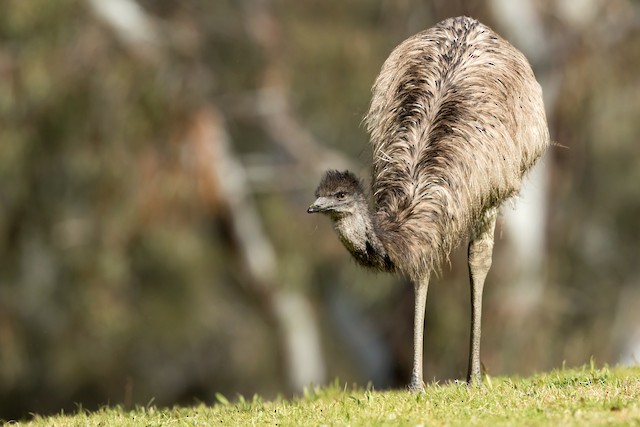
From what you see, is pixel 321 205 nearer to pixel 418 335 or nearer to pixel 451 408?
pixel 418 335

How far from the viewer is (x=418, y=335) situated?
6.77m

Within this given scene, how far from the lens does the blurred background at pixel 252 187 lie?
15062 millimetres

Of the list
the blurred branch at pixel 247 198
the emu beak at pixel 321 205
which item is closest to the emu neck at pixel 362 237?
the emu beak at pixel 321 205

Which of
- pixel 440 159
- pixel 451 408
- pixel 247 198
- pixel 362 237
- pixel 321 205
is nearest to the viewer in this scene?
pixel 451 408

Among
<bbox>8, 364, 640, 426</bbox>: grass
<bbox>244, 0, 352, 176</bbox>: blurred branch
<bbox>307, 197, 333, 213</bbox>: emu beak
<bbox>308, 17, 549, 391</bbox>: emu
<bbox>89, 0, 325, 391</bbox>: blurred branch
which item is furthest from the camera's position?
<bbox>244, 0, 352, 176</bbox>: blurred branch

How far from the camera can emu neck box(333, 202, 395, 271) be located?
255 inches

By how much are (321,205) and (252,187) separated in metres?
11.3

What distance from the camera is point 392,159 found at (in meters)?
7.00

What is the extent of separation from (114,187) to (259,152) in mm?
5306

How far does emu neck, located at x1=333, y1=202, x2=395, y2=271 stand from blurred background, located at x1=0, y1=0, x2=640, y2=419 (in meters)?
7.72

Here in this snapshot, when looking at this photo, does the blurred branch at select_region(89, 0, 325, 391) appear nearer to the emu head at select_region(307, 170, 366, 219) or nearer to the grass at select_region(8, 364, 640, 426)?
the grass at select_region(8, 364, 640, 426)

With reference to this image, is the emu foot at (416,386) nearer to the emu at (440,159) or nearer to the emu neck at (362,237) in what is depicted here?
the emu at (440,159)

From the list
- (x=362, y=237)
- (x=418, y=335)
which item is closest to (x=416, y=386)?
(x=418, y=335)

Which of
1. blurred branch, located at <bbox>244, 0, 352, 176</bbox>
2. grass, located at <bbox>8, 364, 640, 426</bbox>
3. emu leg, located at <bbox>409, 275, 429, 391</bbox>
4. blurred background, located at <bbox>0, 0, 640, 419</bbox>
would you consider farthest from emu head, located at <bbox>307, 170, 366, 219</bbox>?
blurred branch, located at <bbox>244, 0, 352, 176</bbox>
